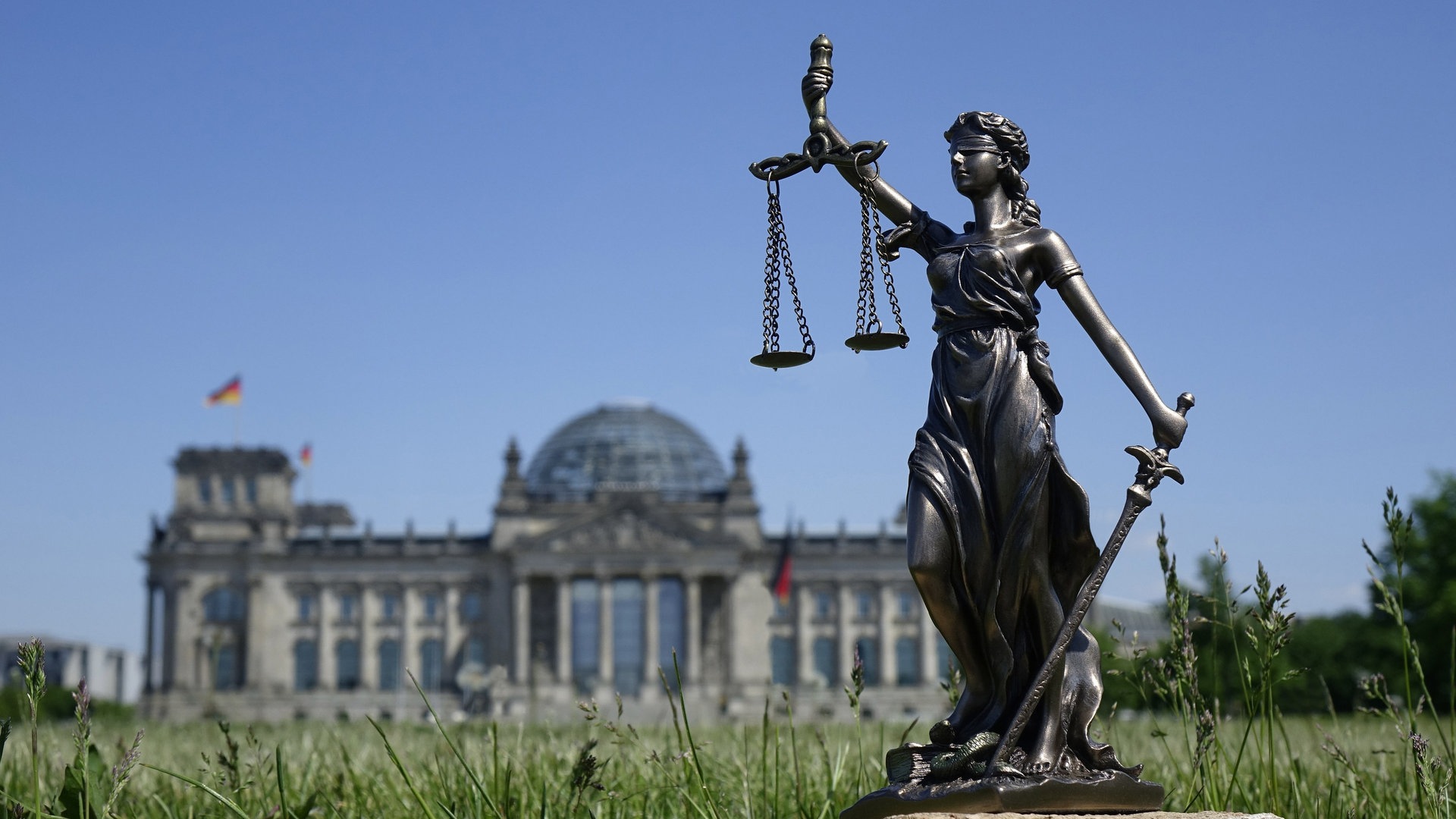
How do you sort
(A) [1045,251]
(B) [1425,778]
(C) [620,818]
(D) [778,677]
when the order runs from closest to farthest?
(B) [1425,778], (A) [1045,251], (C) [620,818], (D) [778,677]

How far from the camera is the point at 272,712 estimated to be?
275 feet

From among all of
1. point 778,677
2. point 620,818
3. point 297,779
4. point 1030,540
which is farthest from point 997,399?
point 778,677

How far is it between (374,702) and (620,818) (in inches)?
3247

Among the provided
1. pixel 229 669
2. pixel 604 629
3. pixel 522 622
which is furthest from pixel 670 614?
pixel 229 669

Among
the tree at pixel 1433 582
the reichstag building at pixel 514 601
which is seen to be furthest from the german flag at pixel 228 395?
the tree at pixel 1433 582

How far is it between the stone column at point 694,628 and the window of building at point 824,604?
7023mm

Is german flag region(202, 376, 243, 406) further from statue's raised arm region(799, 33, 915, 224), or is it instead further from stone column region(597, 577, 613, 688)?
statue's raised arm region(799, 33, 915, 224)

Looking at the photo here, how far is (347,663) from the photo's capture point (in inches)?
3430

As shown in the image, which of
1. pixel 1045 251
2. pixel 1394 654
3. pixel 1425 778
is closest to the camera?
pixel 1425 778

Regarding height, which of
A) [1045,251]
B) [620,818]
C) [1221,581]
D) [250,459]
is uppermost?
[250,459]

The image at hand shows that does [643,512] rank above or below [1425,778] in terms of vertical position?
above

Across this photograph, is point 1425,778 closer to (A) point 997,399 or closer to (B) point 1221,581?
(B) point 1221,581

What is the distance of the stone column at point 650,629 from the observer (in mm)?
82938

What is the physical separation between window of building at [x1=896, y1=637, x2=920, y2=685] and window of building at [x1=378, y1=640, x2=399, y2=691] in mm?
29129
